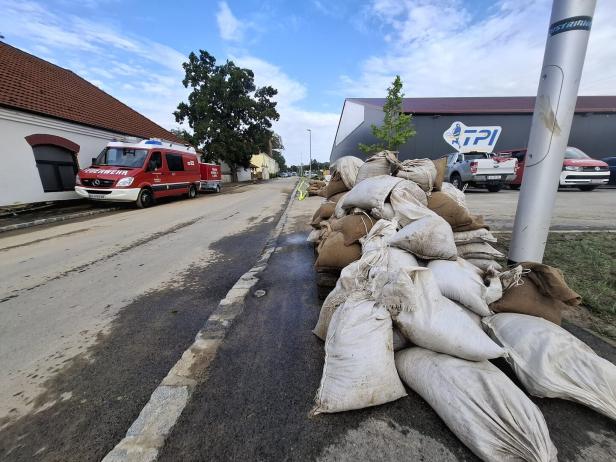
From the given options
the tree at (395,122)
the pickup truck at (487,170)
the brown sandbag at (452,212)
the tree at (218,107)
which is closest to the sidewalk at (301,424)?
the brown sandbag at (452,212)

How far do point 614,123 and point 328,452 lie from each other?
26.3 m

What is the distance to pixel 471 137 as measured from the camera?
17734 millimetres

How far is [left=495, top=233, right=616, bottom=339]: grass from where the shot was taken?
83.4 inches

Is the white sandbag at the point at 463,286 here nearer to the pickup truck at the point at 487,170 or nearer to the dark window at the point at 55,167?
the pickup truck at the point at 487,170

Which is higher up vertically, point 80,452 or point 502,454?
point 502,454

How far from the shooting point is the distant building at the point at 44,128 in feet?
27.8

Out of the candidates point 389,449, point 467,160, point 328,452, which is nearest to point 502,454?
point 389,449

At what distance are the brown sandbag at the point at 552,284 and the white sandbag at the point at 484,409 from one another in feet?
2.27

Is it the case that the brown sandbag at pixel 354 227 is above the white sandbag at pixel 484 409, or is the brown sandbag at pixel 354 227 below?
above

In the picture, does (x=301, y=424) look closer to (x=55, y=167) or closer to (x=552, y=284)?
(x=552, y=284)

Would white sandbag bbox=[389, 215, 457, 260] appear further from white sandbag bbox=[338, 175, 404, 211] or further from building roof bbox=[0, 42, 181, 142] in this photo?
building roof bbox=[0, 42, 181, 142]

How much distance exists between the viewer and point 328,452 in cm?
119

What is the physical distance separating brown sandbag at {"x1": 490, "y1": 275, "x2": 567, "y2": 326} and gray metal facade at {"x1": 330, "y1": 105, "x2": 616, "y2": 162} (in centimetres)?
1776

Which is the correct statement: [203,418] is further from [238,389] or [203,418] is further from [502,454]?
[502,454]
